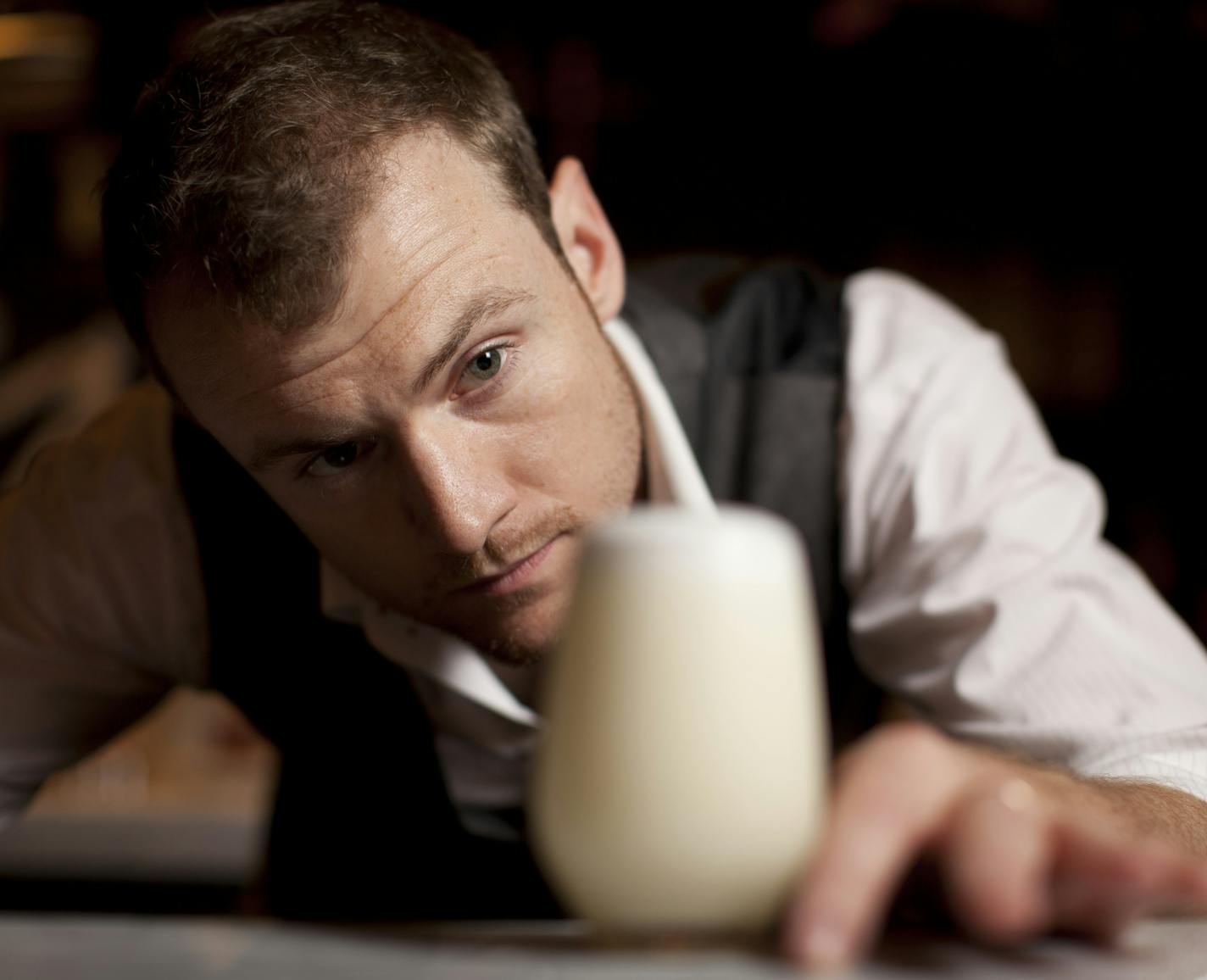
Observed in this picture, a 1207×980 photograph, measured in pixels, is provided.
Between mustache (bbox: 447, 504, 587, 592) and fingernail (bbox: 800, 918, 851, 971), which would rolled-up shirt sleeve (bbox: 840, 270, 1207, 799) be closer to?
mustache (bbox: 447, 504, 587, 592)

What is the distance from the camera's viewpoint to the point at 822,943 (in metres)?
0.48

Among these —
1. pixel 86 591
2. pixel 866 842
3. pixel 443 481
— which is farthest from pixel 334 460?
pixel 866 842

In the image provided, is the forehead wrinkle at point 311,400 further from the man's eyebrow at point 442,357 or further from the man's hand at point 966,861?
the man's hand at point 966,861

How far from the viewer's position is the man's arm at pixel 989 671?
487 millimetres

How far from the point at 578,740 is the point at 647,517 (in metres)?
0.09

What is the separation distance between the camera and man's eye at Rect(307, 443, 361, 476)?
45.3 inches

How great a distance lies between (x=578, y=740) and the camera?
1.65ft

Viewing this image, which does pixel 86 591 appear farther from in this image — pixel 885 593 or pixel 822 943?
pixel 822 943

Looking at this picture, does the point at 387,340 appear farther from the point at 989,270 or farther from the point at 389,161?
the point at 989,270

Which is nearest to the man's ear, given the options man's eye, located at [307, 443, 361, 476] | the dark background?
man's eye, located at [307, 443, 361, 476]

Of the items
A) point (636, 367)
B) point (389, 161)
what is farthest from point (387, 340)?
point (636, 367)

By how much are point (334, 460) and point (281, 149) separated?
276 millimetres

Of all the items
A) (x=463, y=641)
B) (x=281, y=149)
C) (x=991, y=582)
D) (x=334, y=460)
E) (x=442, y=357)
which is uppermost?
(x=281, y=149)

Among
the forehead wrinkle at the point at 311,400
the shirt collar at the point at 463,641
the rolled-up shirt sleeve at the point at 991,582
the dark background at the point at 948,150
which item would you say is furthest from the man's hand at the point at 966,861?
the dark background at the point at 948,150
